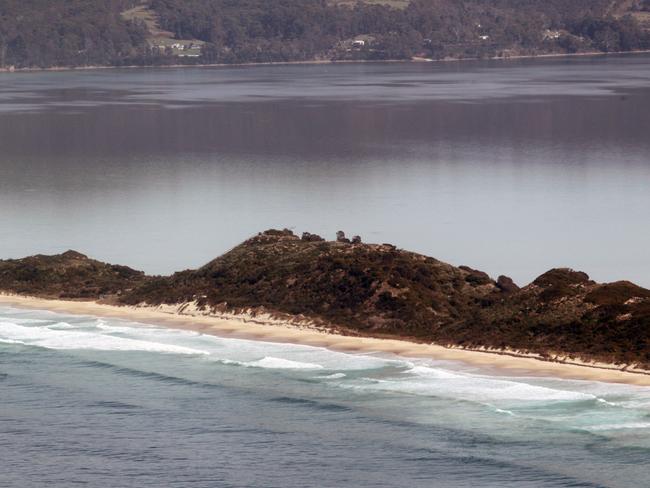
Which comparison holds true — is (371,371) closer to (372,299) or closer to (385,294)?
(372,299)

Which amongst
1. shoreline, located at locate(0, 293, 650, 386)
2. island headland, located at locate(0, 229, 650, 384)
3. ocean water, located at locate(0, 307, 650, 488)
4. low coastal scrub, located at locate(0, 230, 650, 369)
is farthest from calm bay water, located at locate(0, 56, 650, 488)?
low coastal scrub, located at locate(0, 230, 650, 369)

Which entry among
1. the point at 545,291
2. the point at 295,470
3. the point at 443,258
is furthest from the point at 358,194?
the point at 295,470

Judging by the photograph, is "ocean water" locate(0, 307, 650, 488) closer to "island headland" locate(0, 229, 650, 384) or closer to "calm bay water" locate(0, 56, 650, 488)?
"calm bay water" locate(0, 56, 650, 488)

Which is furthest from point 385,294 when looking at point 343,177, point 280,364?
point 343,177

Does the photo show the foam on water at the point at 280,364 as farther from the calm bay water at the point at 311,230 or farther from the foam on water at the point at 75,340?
the foam on water at the point at 75,340

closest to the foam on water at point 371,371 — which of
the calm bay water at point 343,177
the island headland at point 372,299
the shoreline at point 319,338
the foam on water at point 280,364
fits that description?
the foam on water at point 280,364

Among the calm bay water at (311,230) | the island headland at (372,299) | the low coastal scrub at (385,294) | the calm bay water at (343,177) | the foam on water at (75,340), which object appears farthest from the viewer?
the calm bay water at (343,177)
